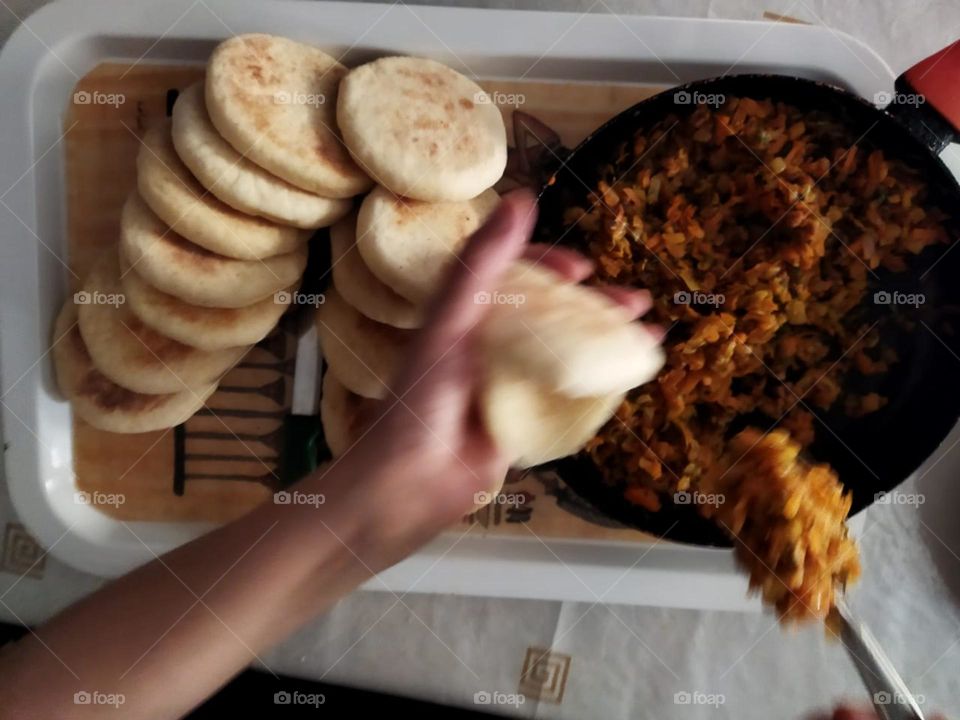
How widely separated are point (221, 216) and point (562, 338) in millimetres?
438

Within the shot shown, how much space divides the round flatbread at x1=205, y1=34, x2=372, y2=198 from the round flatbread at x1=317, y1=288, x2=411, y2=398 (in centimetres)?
15

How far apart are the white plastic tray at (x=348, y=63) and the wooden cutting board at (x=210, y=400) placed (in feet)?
0.06

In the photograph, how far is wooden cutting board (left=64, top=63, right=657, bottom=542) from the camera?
96cm

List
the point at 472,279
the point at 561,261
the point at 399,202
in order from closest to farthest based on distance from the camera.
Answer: the point at 472,279, the point at 561,261, the point at 399,202

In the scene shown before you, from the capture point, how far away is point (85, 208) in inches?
38.3

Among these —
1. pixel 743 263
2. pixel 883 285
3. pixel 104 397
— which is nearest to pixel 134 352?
pixel 104 397

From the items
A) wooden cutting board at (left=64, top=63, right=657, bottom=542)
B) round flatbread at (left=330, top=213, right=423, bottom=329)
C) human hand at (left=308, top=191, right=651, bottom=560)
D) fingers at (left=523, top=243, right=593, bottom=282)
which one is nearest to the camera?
human hand at (left=308, top=191, right=651, bottom=560)

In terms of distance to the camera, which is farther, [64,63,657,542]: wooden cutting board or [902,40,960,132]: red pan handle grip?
[64,63,657,542]: wooden cutting board

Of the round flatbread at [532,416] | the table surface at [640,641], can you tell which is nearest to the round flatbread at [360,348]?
the round flatbread at [532,416]

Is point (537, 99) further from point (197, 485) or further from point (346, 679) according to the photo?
point (346, 679)

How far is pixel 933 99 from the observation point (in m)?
0.77

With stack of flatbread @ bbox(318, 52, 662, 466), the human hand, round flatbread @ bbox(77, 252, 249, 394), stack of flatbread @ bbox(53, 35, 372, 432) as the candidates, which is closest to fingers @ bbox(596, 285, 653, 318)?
stack of flatbread @ bbox(318, 52, 662, 466)

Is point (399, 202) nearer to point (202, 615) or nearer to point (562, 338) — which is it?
point (562, 338)

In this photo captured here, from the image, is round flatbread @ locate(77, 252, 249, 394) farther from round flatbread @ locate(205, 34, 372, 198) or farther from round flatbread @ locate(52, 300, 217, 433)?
round flatbread @ locate(205, 34, 372, 198)
